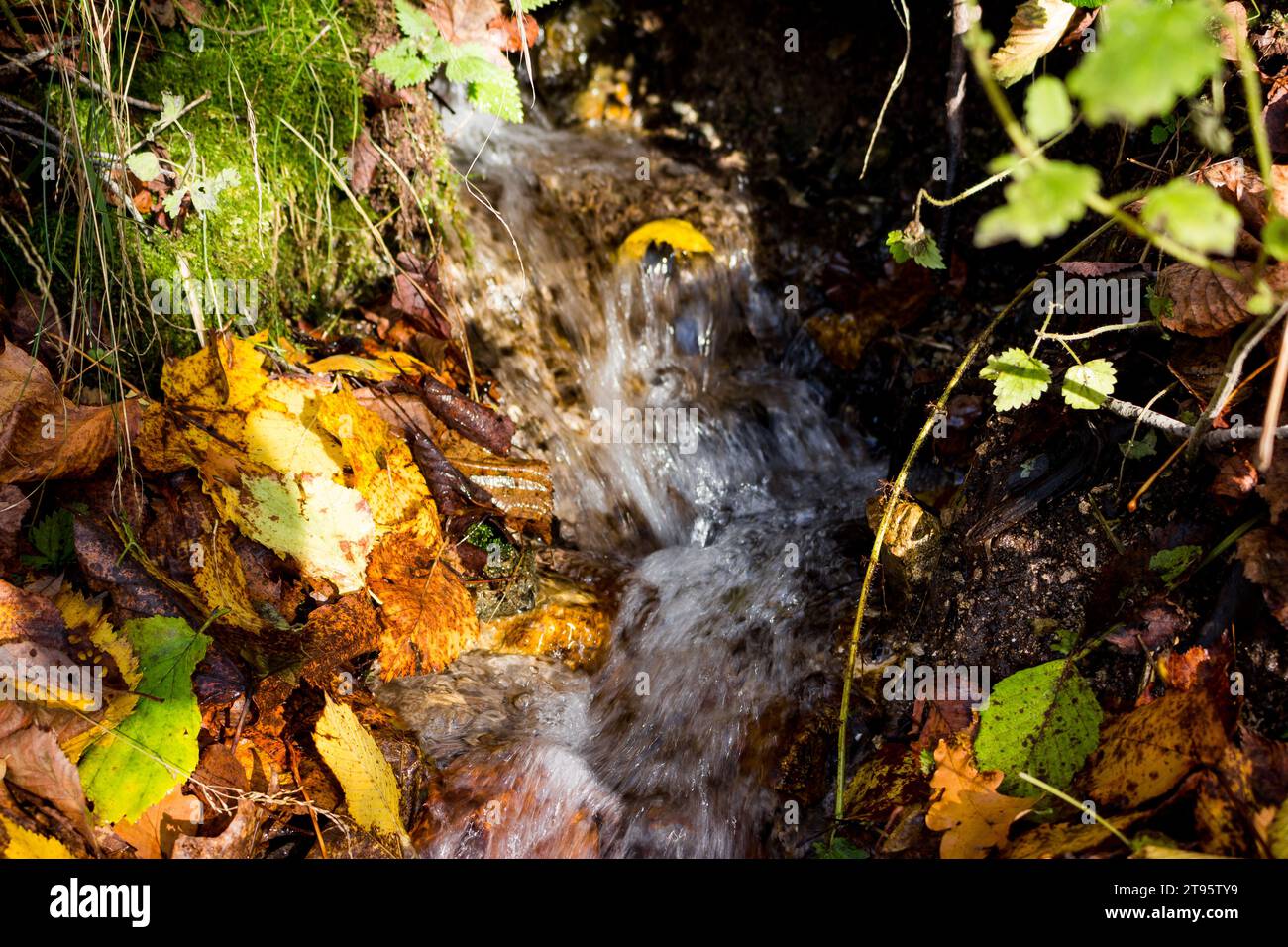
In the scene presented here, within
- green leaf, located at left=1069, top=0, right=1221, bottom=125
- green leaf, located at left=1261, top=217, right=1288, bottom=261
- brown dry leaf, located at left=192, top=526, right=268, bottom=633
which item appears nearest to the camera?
green leaf, located at left=1069, top=0, right=1221, bottom=125

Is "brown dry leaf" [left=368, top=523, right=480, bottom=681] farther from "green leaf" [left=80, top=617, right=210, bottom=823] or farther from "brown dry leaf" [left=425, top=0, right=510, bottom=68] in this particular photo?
"brown dry leaf" [left=425, top=0, right=510, bottom=68]

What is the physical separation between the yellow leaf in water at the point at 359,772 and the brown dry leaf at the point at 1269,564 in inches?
83.3

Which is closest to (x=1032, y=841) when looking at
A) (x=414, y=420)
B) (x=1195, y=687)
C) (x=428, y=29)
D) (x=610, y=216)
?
(x=1195, y=687)

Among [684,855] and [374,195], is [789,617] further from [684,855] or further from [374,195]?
[374,195]

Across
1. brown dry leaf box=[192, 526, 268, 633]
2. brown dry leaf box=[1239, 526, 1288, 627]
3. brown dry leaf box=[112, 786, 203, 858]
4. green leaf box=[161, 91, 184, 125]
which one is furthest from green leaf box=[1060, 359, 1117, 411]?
green leaf box=[161, 91, 184, 125]

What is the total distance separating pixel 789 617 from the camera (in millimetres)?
2740

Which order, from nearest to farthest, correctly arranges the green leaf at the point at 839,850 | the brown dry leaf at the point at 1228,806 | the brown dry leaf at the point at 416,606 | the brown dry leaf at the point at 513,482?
1. the brown dry leaf at the point at 1228,806
2. the green leaf at the point at 839,850
3. the brown dry leaf at the point at 416,606
4. the brown dry leaf at the point at 513,482

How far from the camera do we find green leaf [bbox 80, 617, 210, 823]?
5.71 feet

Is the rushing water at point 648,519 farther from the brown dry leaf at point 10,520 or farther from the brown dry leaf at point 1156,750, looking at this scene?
the brown dry leaf at point 10,520

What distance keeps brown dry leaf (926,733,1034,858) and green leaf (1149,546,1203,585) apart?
618 millimetres

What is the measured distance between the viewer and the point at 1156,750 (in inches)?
62.6

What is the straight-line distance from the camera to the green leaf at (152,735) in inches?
68.5

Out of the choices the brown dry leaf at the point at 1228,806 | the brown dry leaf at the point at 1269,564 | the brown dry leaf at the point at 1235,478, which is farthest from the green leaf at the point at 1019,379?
the brown dry leaf at the point at 1228,806
